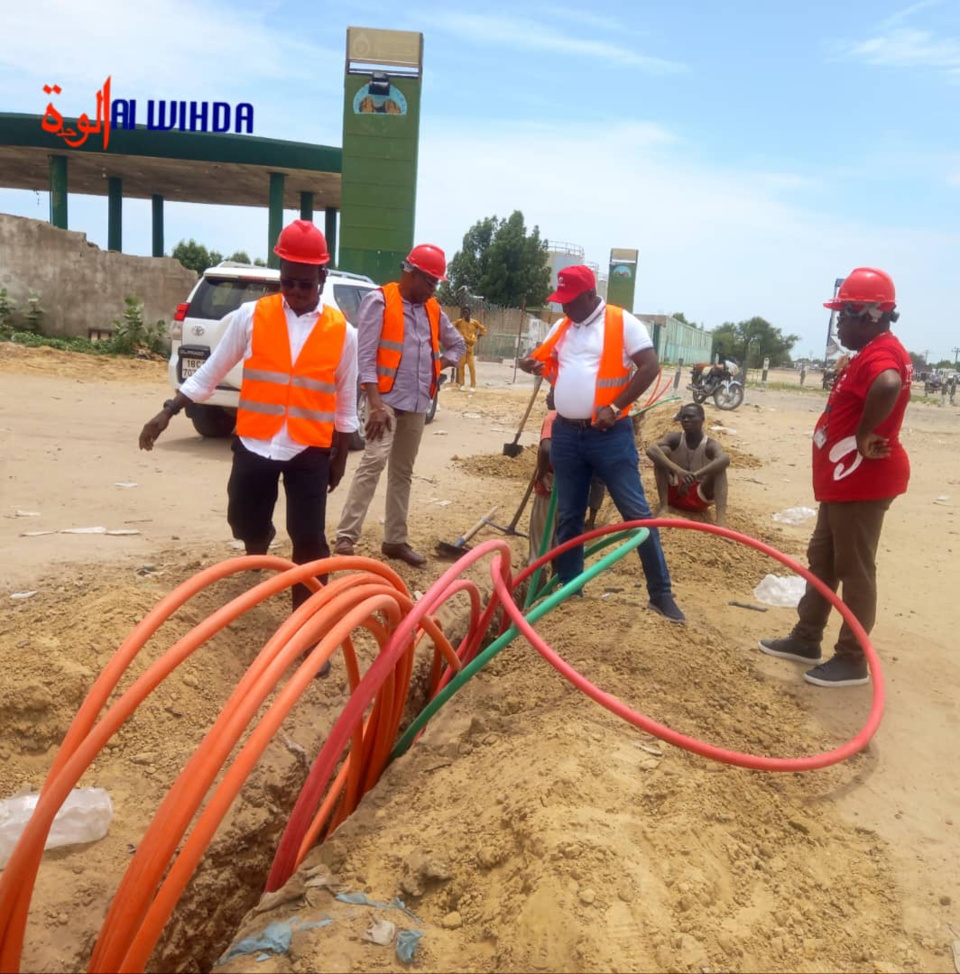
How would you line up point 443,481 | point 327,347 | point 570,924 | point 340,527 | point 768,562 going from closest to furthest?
1. point 570,924
2. point 327,347
3. point 340,527
4. point 768,562
5. point 443,481

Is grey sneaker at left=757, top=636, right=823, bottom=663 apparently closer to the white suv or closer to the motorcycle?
the white suv

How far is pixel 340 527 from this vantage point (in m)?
5.01

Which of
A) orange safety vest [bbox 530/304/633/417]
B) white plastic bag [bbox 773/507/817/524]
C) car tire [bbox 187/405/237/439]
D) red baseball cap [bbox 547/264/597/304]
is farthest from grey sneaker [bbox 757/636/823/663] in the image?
car tire [bbox 187/405/237/439]

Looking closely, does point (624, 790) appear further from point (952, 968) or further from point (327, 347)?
point (327, 347)

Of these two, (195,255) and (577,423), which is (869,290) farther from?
(195,255)

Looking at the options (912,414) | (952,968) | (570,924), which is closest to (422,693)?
(570,924)

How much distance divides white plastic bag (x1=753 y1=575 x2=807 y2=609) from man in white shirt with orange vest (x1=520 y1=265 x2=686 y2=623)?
4.05 ft

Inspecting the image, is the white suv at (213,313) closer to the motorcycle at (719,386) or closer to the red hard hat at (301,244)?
the red hard hat at (301,244)

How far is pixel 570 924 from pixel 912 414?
22.0 metres

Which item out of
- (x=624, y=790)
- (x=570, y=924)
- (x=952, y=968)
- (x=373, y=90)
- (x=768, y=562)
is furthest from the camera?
(x=373, y=90)

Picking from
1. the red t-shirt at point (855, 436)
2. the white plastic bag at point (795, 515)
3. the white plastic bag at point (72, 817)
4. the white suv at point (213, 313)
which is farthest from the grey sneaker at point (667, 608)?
the white suv at point (213, 313)

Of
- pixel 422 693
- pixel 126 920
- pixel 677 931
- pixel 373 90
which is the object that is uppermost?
pixel 373 90

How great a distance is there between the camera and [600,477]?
4363 mm

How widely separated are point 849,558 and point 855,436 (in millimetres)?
554
